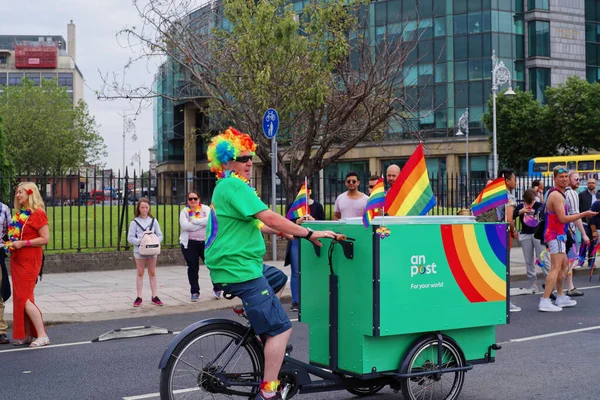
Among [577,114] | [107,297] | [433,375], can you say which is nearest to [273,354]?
[433,375]

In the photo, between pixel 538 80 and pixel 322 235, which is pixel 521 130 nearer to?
pixel 538 80

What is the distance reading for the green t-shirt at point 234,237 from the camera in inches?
187

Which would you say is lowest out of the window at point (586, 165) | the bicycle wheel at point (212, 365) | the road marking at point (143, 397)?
the road marking at point (143, 397)

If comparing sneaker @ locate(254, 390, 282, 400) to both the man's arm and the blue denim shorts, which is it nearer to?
the blue denim shorts

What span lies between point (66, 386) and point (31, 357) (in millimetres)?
1549

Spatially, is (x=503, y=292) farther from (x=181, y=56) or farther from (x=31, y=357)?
(x=181, y=56)

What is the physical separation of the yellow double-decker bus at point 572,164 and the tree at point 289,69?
20745 mm

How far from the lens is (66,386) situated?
648cm

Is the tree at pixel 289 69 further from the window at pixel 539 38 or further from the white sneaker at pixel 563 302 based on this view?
the window at pixel 539 38

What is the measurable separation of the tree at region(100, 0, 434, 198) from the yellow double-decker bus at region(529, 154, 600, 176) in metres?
20.7

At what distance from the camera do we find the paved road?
6.18 m

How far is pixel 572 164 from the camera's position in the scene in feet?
136


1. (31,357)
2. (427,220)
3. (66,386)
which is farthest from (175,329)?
(427,220)

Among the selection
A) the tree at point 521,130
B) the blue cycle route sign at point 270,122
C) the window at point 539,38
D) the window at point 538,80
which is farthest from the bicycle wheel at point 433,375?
the window at point 539,38
